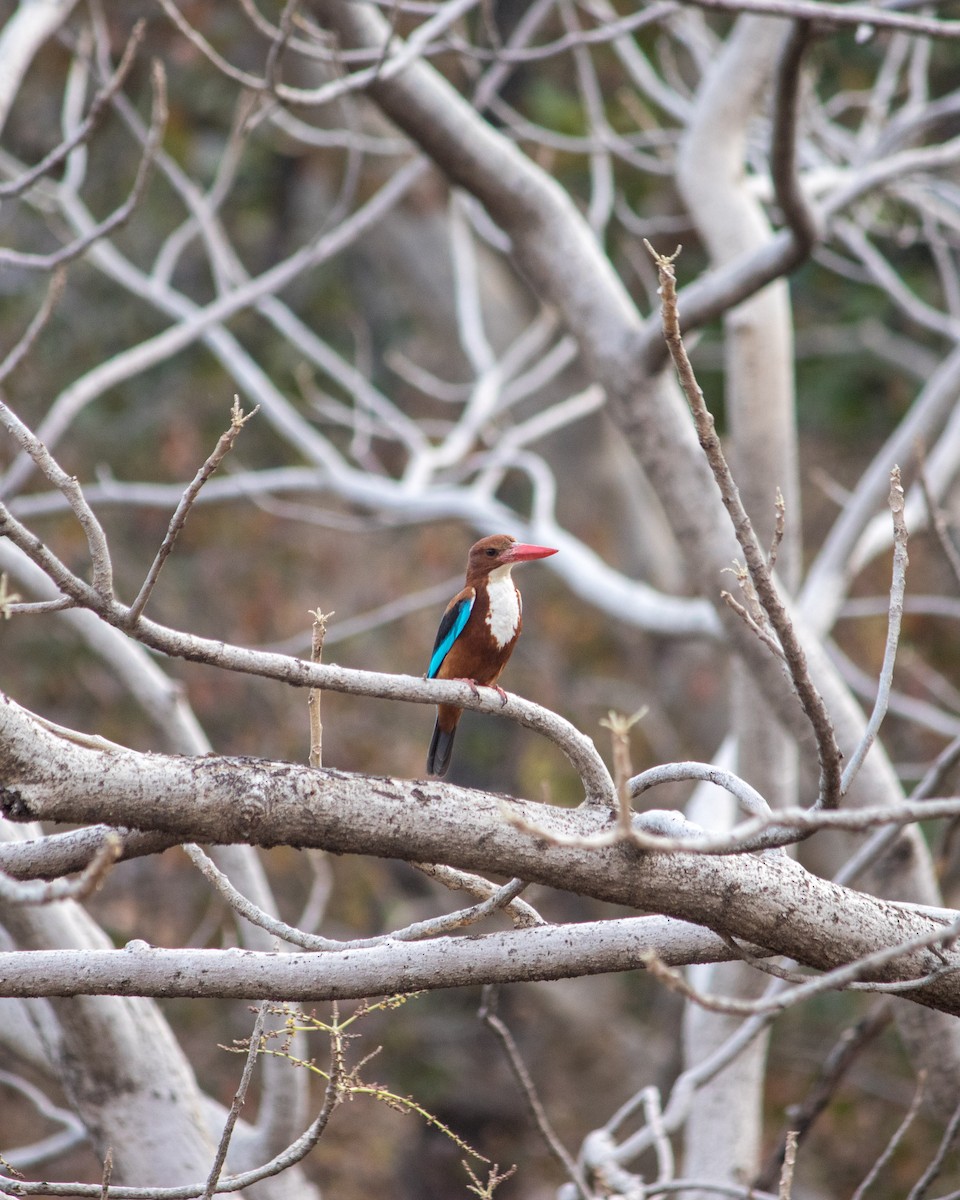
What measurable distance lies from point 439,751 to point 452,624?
429 millimetres

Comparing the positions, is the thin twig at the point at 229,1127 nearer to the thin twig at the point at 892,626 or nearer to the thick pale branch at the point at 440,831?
the thick pale branch at the point at 440,831

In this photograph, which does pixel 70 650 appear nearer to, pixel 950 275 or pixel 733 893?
pixel 950 275

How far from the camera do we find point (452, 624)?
4.06m

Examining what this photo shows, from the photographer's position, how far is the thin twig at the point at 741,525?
1599mm

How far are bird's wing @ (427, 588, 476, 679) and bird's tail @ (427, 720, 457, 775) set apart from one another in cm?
19

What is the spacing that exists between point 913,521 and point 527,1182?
8988mm

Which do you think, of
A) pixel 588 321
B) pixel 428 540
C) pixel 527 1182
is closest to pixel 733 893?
pixel 588 321

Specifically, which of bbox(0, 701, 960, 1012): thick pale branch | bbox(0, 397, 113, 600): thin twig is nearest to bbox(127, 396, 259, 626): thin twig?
bbox(0, 397, 113, 600): thin twig

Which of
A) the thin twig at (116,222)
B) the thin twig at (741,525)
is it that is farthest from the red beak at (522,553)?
the thin twig at (741,525)

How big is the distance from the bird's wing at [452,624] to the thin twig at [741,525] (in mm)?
2311

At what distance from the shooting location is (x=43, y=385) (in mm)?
9781

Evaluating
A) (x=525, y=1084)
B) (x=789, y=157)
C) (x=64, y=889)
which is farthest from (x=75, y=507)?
(x=789, y=157)

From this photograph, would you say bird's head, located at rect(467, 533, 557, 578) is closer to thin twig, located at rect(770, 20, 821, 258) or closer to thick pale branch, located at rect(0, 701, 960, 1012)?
thin twig, located at rect(770, 20, 821, 258)

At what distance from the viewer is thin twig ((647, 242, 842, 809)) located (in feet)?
5.24
